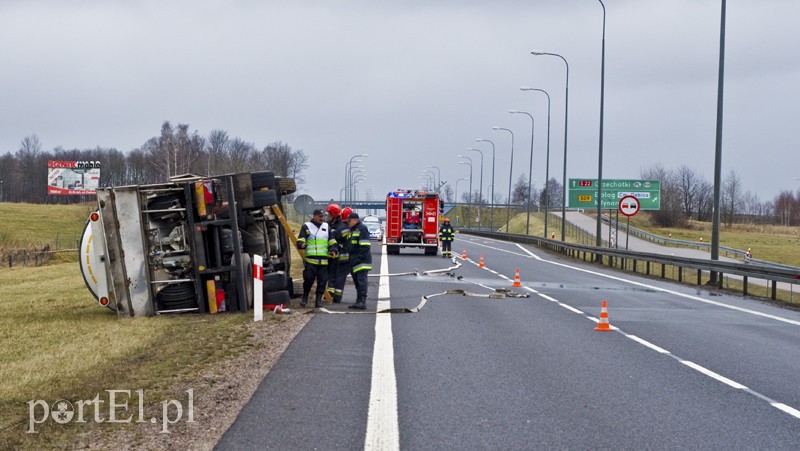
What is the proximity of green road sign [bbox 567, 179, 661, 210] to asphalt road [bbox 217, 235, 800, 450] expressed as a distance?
42.1 meters

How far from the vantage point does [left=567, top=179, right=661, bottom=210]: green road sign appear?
5741 centimetres

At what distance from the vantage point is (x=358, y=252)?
16016 mm

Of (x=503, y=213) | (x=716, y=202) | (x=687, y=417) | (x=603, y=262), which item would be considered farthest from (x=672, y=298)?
(x=503, y=213)

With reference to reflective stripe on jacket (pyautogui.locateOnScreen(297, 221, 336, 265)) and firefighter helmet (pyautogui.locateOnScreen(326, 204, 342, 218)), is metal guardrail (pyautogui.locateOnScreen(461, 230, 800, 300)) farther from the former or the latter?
reflective stripe on jacket (pyautogui.locateOnScreen(297, 221, 336, 265))

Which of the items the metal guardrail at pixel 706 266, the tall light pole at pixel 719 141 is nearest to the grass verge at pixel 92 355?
the metal guardrail at pixel 706 266

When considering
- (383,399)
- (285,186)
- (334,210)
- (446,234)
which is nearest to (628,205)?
(446,234)

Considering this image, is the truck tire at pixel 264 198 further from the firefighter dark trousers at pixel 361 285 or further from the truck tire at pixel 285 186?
the truck tire at pixel 285 186

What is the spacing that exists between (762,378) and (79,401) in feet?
21.5

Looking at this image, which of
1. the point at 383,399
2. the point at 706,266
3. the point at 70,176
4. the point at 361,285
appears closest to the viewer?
the point at 383,399

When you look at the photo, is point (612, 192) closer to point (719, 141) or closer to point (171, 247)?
point (719, 141)

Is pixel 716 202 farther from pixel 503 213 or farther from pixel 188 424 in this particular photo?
pixel 503 213

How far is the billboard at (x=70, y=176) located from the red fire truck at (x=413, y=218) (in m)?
26.7

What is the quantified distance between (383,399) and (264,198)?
8.09 meters

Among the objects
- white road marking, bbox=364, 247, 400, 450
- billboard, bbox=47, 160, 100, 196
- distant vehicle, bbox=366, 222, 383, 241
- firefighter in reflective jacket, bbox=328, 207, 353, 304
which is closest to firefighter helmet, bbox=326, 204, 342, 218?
firefighter in reflective jacket, bbox=328, 207, 353, 304
